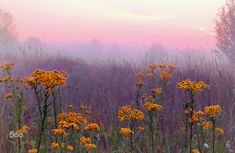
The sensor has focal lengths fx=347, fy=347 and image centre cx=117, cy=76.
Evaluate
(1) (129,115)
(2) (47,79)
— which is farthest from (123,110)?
(2) (47,79)

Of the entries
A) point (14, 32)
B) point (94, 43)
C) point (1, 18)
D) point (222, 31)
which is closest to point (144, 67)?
point (222, 31)

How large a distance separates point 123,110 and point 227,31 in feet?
52.5

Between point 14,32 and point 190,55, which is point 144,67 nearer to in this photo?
point 190,55

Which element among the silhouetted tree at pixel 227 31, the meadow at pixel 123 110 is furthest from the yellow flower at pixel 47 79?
the silhouetted tree at pixel 227 31

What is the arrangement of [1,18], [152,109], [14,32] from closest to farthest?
1. [152,109]
2. [1,18]
3. [14,32]

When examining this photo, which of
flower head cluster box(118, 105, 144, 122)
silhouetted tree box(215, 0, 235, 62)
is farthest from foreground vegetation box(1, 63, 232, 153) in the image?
silhouetted tree box(215, 0, 235, 62)

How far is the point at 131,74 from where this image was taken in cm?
855

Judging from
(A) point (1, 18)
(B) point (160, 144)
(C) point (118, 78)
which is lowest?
(B) point (160, 144)

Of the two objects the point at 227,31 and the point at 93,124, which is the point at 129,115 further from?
the point at 227,31

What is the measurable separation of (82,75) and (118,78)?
1.19m

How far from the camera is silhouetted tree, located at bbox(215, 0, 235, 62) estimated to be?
17.6 metres

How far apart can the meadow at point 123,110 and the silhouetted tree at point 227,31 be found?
8276 mm

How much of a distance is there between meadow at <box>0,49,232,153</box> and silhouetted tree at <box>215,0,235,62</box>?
27.2ft

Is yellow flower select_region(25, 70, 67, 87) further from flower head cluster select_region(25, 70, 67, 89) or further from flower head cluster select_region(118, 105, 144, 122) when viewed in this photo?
flower head cluster select_region(118, 105, 144, 122)
